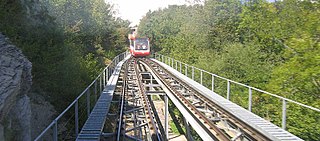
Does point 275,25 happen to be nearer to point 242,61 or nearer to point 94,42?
point 242,61

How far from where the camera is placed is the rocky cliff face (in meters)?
5.63

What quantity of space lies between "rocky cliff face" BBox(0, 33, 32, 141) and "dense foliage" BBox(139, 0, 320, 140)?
956 cm

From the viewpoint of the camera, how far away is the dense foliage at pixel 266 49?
1181 cm

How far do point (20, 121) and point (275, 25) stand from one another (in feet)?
48.2

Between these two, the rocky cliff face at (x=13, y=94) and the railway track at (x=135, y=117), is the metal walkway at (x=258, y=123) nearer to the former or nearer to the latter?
the railway track at (x=135, y=117)

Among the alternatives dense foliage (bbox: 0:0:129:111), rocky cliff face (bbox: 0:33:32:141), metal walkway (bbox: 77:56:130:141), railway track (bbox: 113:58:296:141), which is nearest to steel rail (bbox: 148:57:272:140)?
railway track (bbox: 113:58:296:141)

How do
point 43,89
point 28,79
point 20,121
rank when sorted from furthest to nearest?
point 43,89, point 28,79, point 20,121

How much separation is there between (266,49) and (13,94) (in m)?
20.0

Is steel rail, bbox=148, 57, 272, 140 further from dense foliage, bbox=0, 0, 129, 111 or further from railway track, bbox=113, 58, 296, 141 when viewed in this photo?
dense foliage, bbox=0, 0, 129, 111

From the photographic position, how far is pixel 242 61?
71.1ft

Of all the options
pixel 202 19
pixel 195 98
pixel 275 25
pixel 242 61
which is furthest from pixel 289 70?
pixel 202 19

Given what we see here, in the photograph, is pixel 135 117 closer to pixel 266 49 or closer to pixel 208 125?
pixel 208 125


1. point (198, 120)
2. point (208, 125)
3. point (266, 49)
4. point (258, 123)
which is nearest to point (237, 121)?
point (258, 123)

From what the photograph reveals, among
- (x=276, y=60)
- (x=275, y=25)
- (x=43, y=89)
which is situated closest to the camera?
(x=43, y=89)
